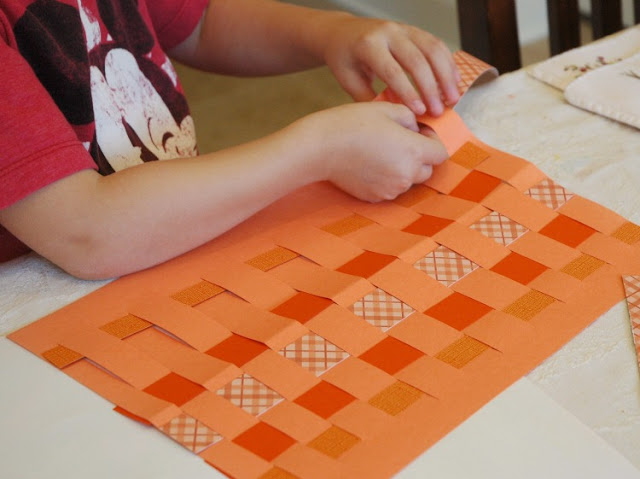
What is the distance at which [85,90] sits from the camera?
714mm

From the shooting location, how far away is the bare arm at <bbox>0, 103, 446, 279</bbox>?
61 cm

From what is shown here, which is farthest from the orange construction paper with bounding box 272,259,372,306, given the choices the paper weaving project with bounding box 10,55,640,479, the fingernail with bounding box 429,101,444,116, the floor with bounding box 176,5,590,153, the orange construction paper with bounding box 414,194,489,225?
the floor with bounding box 176,5,590,153

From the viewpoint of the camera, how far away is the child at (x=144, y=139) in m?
0.61

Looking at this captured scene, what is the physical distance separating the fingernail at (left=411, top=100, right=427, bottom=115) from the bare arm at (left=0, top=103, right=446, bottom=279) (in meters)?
0.02

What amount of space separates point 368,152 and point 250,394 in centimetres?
25

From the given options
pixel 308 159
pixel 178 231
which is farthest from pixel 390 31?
pixel 178 231

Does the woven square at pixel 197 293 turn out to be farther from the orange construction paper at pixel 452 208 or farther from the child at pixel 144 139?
the orange construction paper at pixel 452 208

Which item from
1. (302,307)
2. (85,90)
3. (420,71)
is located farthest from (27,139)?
(420,71)

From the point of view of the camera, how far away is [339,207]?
0.68m

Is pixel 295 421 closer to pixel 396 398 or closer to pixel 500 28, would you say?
pixel 396 398

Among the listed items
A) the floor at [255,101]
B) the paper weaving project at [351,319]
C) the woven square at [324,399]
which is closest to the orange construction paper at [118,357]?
the paper weaving project at [351,319]

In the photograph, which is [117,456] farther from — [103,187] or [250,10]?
[250,10]

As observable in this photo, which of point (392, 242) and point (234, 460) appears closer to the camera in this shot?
point (234, 460)

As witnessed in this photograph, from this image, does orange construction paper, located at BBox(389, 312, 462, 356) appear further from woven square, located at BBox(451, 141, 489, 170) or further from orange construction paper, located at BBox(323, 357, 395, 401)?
woven square, located at BBox(451, 141, 489, 170)
